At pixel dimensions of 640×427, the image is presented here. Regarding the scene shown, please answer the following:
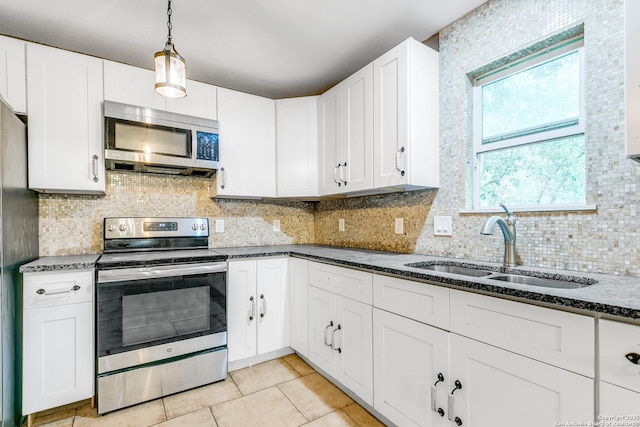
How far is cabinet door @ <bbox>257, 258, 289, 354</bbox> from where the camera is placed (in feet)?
8.18

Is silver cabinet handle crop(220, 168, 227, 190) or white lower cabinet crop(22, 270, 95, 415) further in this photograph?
silver cabinet handle crop(220, 168, 227, 190)

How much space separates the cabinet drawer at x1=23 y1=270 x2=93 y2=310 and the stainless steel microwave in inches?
31.1

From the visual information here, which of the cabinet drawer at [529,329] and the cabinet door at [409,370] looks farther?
the cabinet door at [409,370]

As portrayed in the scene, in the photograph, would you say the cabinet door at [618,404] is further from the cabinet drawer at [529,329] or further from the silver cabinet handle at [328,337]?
the silver cabinet handle at [328,337]

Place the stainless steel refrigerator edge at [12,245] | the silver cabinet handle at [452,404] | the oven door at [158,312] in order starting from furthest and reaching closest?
1. the oven door at [158,312]
2. the stainless steel refrigerator edge at [12,245]
3. the silver cabinet handle at [452,404]

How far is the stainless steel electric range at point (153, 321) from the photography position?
190cm

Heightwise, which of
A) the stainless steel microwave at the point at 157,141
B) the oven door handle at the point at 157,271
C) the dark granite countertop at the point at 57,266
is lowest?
the oven door handle at the point at 157,271

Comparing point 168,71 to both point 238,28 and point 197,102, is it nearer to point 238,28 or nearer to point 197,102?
point 238,28

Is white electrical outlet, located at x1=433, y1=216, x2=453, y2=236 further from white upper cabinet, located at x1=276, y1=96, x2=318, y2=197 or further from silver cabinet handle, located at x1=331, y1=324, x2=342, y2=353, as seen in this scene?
white upper cabinet, located at x1=276, y1=96, x2=318, y2=197

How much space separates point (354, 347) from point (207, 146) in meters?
1.82

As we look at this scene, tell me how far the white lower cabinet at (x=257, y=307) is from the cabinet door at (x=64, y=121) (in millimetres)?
1162

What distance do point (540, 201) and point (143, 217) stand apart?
270 cm

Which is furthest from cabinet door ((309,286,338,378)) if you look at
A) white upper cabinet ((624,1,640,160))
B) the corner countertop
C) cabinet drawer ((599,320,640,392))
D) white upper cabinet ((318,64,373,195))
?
white upper cabinet ((624,1,640,160))

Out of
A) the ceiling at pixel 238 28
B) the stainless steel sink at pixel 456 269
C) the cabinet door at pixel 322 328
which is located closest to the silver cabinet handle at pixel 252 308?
the cabinet door at pixel 322 328
